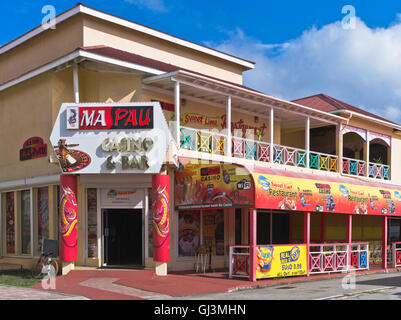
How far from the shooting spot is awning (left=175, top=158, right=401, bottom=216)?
14.9 m

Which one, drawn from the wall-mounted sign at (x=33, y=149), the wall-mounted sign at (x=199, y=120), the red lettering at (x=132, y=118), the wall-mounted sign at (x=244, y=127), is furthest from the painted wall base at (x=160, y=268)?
the wall-mounted sign at (x=244, y=127)

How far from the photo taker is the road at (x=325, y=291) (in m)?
11.8

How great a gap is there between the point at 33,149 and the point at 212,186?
25.0 feet

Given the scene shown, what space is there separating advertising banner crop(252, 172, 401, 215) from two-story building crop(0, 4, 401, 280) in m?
0.06

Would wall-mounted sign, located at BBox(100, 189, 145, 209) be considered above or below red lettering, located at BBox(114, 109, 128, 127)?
below

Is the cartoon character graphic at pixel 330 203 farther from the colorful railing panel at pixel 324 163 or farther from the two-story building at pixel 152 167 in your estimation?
the colorful railing panel at pixel 324 163

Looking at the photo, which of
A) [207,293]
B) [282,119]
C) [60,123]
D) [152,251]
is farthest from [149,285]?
[282,119]

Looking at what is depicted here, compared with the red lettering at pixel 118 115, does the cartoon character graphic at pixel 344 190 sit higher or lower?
lower

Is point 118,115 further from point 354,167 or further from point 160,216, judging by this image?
point 354,167

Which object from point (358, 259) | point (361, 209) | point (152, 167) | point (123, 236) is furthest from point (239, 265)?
point (361, 209)

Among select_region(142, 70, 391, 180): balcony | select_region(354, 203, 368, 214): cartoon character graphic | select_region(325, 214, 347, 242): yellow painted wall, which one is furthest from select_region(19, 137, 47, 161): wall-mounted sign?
select_region(325, 214, 347, 242): yellow painted wall

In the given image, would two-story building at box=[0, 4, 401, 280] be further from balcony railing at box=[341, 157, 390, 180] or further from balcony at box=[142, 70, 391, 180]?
balcony railing at box=[341, 157, 390, 180]

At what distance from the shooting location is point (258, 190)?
579 inches

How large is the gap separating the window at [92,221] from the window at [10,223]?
15.8 ft
